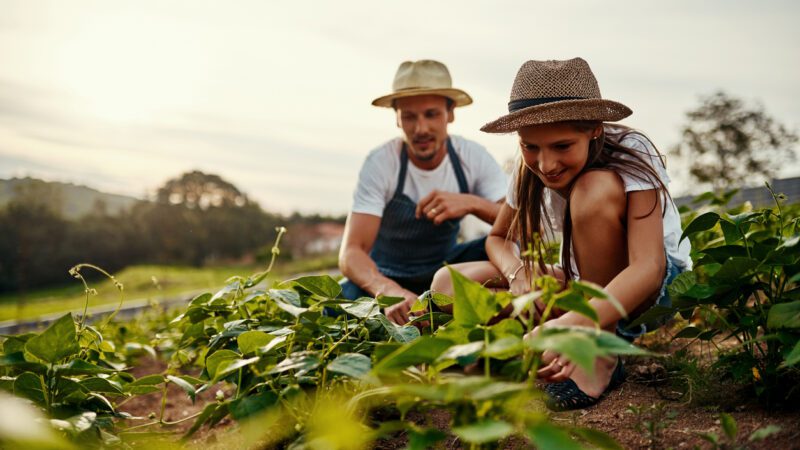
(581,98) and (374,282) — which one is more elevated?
(581,98)

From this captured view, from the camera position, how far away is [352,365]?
1.30 metres

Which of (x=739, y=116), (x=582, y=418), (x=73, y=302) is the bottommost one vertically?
(x=73, y=302)

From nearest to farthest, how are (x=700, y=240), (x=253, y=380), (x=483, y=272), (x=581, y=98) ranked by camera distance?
1. (x=253, y=380)
2. (x=581, y=98)
3. (x=483, y=272)
4. (x=700, y=240)

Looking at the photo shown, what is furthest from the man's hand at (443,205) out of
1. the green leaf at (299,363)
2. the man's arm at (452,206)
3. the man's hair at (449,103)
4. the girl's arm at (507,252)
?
the green leaf at (299,363)

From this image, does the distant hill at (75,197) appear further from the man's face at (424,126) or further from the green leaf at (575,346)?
Result: the green leaf at (575,346)

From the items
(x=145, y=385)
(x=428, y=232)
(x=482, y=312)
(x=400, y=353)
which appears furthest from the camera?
(x=428, y=232)

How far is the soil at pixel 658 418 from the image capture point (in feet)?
4.90

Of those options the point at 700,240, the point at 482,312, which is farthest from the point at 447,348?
the point at 700,240

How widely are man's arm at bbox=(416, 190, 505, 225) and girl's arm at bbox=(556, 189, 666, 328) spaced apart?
127 centimetres

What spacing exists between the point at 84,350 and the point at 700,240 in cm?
274

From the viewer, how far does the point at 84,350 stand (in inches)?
76.6

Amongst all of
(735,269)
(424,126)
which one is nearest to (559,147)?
(735,269)

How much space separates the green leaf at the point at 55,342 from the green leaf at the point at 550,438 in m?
1.13

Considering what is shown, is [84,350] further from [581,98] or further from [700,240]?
[700,240]
